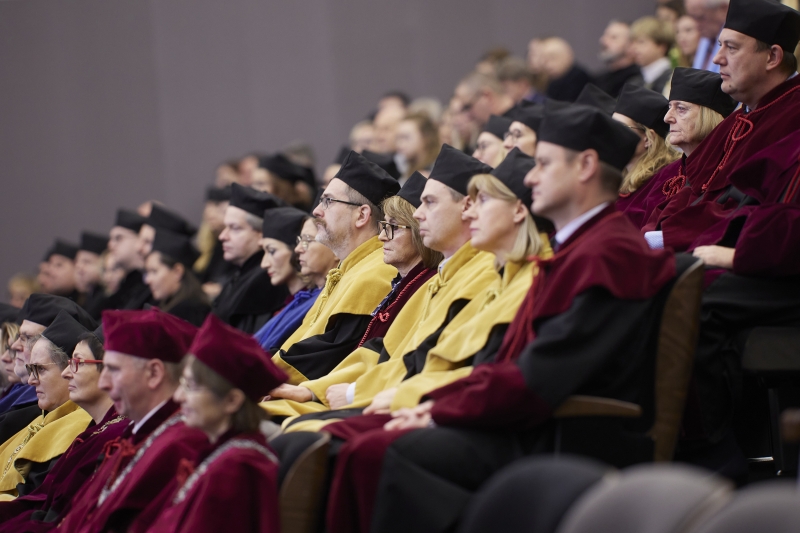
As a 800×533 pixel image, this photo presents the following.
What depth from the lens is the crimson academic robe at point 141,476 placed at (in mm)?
3352

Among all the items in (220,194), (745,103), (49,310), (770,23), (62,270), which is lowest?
(62,270)

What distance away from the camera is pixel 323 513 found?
11.1 feet

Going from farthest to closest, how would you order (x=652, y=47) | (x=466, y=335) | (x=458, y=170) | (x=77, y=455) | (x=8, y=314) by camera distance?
(x=652, y=47), (x=8, y=314), (x=77, y=455), (x=458, y=170), (x=466, y=335)

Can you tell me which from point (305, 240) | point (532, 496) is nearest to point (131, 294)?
point (305, 240)

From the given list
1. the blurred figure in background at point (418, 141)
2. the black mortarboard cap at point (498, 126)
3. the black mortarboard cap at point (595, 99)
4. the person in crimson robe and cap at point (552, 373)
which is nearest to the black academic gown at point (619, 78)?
the blurred figure in background at point (418, 141)

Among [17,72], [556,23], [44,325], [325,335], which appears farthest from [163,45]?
[325,335]

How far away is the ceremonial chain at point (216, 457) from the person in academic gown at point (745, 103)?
193 centimetres

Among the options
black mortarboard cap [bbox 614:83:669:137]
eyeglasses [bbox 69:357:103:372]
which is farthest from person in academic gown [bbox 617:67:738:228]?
eyeglasses [bbox 69:357:103:372]

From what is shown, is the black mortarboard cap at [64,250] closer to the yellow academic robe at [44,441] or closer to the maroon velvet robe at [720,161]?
the yellow academic robe at [44,441]

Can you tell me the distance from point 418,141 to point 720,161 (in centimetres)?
386

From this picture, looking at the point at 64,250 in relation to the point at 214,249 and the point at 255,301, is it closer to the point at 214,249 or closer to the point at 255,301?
the point at 214,249

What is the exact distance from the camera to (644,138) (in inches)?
202

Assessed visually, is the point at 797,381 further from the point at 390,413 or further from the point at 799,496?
the point at 799,496

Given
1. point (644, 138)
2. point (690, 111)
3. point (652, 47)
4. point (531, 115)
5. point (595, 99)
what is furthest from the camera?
point (652, 47)
